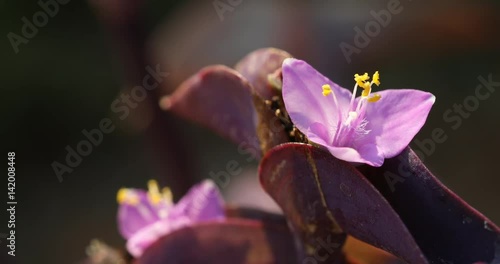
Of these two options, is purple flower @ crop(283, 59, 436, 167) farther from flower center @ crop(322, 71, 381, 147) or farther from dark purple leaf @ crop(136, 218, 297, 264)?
dark purple leaf @ crop(136, 218, 297, 264)

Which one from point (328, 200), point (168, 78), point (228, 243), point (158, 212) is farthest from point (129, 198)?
point (168, 78)

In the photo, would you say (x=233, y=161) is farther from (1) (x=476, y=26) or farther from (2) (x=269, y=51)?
(2) (x=269, y=51)

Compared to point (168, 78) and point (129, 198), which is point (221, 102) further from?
point (168, 78)

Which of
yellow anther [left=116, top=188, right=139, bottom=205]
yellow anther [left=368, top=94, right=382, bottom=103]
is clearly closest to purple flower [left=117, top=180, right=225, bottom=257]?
yellow anther [left=116, top=188, right=139, bottom=205]

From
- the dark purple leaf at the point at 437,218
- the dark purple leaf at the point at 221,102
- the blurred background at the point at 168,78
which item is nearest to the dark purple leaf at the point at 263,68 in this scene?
the dark purple leaf at the point at 221,102

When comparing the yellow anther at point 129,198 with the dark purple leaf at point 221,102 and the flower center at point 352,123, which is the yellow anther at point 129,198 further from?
the flower center at point 352,123

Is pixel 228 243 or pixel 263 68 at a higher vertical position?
pixel 263 68

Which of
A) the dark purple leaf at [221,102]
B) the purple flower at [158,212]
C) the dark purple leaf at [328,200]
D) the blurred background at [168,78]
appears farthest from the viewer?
the blurred background at [168,78]
